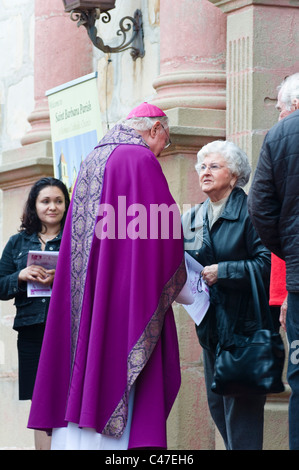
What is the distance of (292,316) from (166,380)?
0.77m

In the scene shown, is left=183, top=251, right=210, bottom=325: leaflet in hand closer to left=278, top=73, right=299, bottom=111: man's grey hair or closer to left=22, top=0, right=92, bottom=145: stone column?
left=278, top=73, right=299, bottom=111: man's grey hair

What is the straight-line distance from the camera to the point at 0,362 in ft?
31.4

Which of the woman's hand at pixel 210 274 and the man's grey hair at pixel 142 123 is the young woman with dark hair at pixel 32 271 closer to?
the woman's hand at pixel 210 274

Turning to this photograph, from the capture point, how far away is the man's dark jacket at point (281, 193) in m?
5.20

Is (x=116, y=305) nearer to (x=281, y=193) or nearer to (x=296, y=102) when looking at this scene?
(x=281, y=193)

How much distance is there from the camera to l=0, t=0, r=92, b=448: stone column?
30.9 feet

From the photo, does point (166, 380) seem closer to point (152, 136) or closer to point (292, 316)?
point (292, 316)

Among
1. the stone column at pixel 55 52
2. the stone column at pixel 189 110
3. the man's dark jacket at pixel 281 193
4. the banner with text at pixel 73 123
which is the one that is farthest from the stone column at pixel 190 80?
the man's dark jacket at pixel 281 193

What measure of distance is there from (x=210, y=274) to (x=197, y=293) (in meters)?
0.11

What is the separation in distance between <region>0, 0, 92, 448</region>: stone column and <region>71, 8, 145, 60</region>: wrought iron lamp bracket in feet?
2.08

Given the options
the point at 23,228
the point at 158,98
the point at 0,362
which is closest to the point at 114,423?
the point at 23,228

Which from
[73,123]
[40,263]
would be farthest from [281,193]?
[73,123]

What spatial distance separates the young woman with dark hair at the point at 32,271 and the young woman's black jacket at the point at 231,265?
1.02m

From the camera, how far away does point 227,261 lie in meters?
6.19
